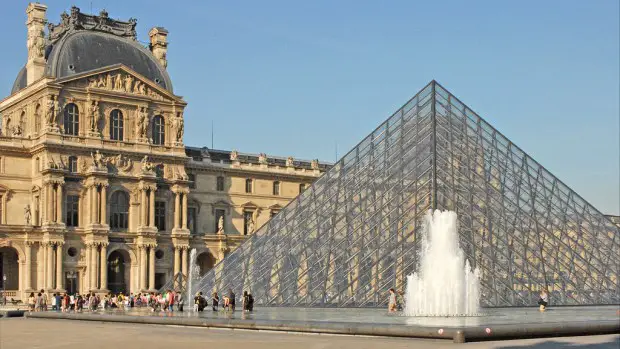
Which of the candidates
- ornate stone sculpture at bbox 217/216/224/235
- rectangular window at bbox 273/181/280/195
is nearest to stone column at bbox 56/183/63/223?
ornate stone sculpture at bbox 217/216/224/235

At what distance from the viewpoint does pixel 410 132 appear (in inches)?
1468

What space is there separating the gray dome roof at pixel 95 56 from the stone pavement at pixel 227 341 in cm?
3879

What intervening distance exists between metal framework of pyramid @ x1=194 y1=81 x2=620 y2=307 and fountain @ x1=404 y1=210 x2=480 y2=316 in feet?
1.84

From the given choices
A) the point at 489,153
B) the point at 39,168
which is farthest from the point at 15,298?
the point at 489,153

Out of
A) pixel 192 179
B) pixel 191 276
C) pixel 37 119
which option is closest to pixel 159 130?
pixel 192 179

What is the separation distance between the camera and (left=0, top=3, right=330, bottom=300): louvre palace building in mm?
59562

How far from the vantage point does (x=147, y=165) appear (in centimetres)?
6350

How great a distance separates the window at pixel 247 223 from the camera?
70512 millimetres

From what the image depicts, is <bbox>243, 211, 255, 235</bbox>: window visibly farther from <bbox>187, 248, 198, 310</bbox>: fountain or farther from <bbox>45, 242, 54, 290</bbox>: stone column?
<bbox>45, 242, 54, 290</bbox>: stone column

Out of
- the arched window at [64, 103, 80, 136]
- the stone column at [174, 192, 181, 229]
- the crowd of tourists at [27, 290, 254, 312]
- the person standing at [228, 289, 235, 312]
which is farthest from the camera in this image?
the stone column at [174, 192, 181, 229]

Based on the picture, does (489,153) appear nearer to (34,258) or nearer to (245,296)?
(245,296)

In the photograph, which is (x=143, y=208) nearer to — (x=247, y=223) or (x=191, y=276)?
(x=247, y=223)

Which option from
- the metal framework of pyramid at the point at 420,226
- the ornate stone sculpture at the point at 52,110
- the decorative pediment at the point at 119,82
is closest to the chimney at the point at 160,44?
the decorative pediment at the point at 119,82

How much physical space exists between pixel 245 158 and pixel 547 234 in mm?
39008
